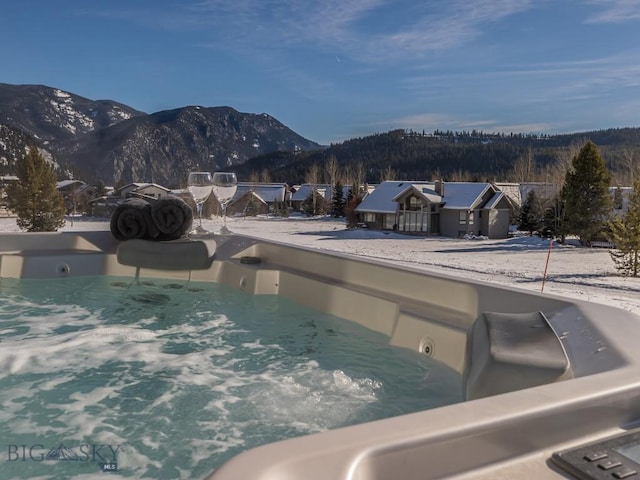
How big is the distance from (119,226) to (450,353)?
2.61 metres

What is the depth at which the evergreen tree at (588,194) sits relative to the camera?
15.3 m

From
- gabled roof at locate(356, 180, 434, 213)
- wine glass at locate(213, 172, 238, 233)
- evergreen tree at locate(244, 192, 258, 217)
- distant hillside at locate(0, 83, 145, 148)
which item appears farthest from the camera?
distant hillside at locate(0, 83, 145, 148)

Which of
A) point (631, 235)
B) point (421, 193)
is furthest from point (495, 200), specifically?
point (631, 235)

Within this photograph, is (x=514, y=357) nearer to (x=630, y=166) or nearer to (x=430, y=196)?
(x=430, y=196)

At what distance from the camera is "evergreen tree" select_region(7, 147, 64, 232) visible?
1411 centimetres

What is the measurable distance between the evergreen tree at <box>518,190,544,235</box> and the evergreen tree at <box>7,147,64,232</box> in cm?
1741

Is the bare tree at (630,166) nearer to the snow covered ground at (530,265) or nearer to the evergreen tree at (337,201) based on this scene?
the snow covered ground at (530,265)

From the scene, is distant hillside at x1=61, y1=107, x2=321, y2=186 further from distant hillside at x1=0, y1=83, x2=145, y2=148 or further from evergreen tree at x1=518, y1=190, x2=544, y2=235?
evergreen tree at x1=518, y1=190, x2=544, y2=235

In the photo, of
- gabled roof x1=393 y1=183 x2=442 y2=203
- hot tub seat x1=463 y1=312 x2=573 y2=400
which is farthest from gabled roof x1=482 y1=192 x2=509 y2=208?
hot tub seat x1=463 y1=312 x2=573 y2=400

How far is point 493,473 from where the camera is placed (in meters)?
0.68

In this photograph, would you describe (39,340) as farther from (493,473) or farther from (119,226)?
(493,473)

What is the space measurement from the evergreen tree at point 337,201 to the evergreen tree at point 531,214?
1120 cm

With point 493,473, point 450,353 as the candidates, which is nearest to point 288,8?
point 450,353

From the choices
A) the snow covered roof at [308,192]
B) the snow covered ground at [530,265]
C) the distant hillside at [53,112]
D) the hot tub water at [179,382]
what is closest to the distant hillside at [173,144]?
the distant hillside at [53,112]
